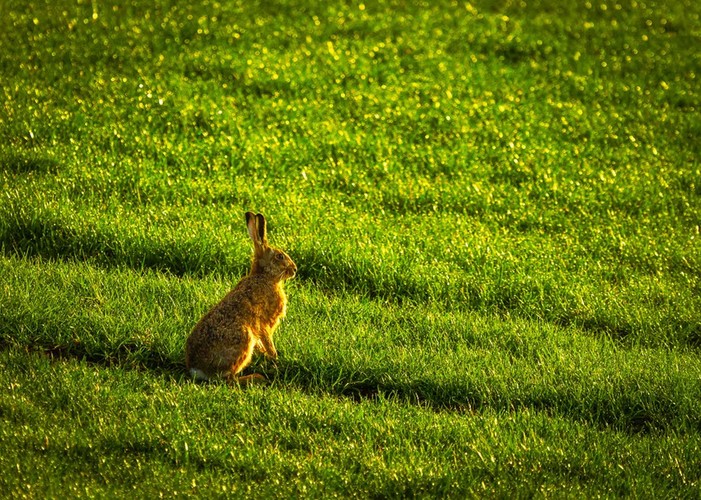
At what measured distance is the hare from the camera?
759cm

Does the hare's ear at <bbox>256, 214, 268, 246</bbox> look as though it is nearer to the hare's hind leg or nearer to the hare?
the hare

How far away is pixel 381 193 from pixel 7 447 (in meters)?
6.71

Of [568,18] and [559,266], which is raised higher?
[568,18]

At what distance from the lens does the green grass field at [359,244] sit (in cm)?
706

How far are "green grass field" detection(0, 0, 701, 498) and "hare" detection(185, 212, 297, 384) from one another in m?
0.19

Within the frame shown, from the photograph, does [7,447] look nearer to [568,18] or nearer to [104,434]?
[104,434]

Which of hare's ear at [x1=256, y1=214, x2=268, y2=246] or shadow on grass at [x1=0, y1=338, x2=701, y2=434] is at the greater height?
hare's ear at [x1=256, y1=214, x2=268, y2=246]

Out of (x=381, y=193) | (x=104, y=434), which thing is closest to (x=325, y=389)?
(x=104, y=434)

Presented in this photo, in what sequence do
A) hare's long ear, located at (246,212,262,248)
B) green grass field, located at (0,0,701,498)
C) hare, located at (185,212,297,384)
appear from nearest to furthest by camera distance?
green grass field, located at (0,0,701,498), hare, located at (185,212,297,384), hare's long ear, located at (246,212,262,248)

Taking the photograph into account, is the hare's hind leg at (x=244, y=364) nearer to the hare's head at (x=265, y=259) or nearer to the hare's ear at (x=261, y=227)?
the hare's head at (x=265, y=259)

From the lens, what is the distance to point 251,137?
44.4 feet

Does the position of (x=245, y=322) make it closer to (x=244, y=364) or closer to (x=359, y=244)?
(x=244, y=364)

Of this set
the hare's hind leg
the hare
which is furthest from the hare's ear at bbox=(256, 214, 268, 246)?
the hare's hind leg

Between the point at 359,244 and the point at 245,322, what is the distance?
318 centimetres
